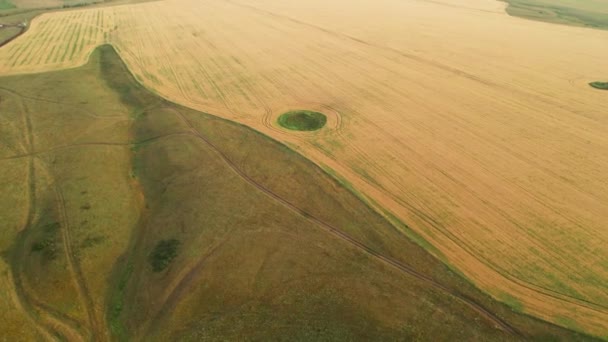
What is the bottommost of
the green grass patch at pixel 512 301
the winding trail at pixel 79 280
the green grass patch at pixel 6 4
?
the winding trail at pixel 79 280

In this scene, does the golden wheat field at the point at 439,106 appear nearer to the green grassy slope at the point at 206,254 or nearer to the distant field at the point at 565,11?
the green grassy slope at the point at 206,254

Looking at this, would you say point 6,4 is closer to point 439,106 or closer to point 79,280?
point 79,280

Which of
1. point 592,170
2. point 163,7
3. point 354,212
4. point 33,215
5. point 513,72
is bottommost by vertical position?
point 33,215

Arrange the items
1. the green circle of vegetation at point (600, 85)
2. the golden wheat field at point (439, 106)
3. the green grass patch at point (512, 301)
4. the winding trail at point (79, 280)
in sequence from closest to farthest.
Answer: the winding trail at point (79, 280)
the green grass patch at point (512, 301)
the golden wheat field at point (439, 106)
the green circle of vegetation at point (600, 85)

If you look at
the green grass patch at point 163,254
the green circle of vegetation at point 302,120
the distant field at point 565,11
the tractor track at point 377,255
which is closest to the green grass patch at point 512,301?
the tractor track at point 377,255

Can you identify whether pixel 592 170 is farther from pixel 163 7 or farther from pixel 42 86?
pixel 163 7

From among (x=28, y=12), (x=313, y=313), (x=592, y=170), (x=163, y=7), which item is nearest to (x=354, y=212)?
(x=313, y=313)
